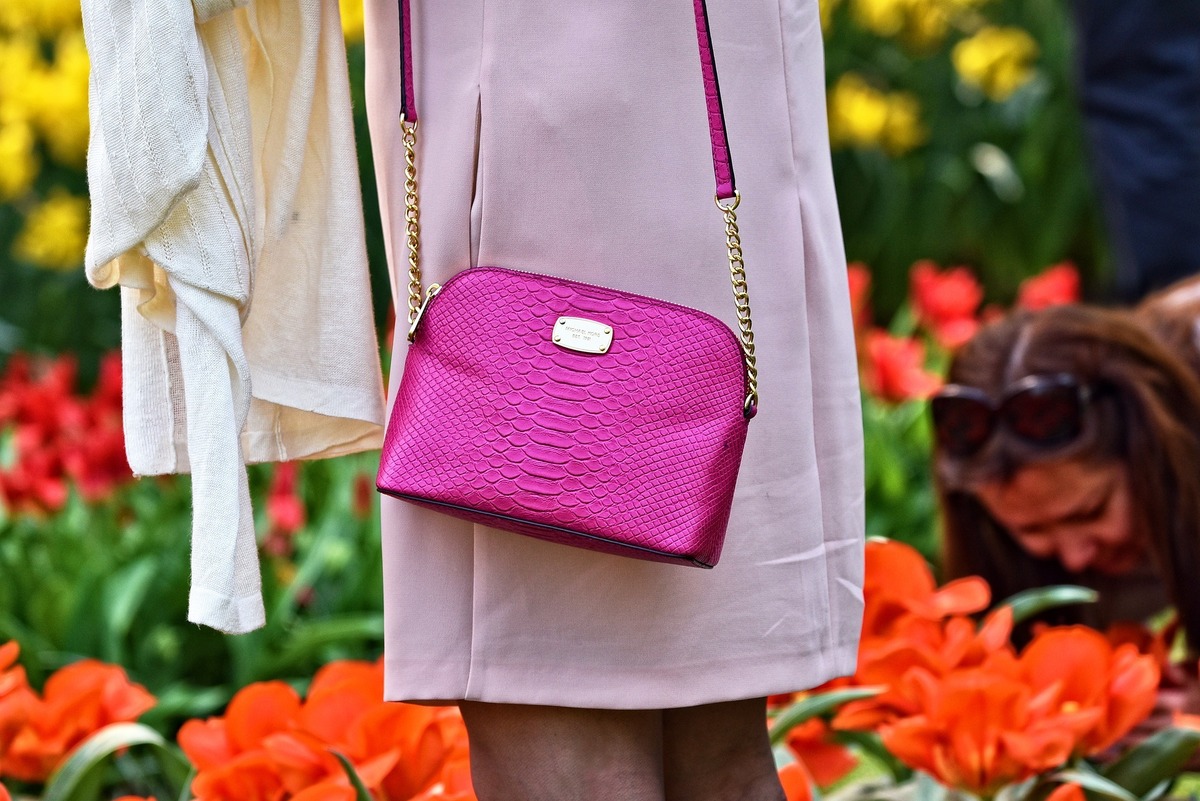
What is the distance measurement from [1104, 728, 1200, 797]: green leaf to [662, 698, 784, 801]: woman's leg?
0.64 meters

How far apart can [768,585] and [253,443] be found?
45 centimetres

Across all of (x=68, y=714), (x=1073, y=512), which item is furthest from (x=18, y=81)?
(x=1073, y=512)

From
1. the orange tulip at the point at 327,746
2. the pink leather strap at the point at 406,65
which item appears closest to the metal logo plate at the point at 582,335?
the pink leather strap at the point at 406,65

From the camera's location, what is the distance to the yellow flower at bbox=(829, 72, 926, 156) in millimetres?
4855

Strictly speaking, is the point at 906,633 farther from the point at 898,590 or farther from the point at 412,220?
the point at 412,220

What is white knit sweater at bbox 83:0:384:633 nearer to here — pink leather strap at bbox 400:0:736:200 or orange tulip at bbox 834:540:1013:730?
pink leather strap at bbox 400:0:736:200

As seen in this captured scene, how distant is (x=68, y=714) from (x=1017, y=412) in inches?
53.3

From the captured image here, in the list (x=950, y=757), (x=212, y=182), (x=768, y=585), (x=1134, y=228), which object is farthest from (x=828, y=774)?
(x=1134, y=228)

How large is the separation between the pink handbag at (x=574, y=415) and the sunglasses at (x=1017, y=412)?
1.17m

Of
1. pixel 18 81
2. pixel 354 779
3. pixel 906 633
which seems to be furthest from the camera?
pixel 18 81

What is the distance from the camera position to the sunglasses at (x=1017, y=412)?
221 centimetres

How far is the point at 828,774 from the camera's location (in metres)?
1.94

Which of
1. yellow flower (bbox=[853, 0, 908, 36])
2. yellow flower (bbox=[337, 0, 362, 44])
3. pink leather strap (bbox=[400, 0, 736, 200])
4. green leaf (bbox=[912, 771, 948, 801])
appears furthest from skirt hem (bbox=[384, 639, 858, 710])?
yellow flower (bbox=[853, 0, 908, 36])

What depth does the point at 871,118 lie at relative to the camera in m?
4.84
